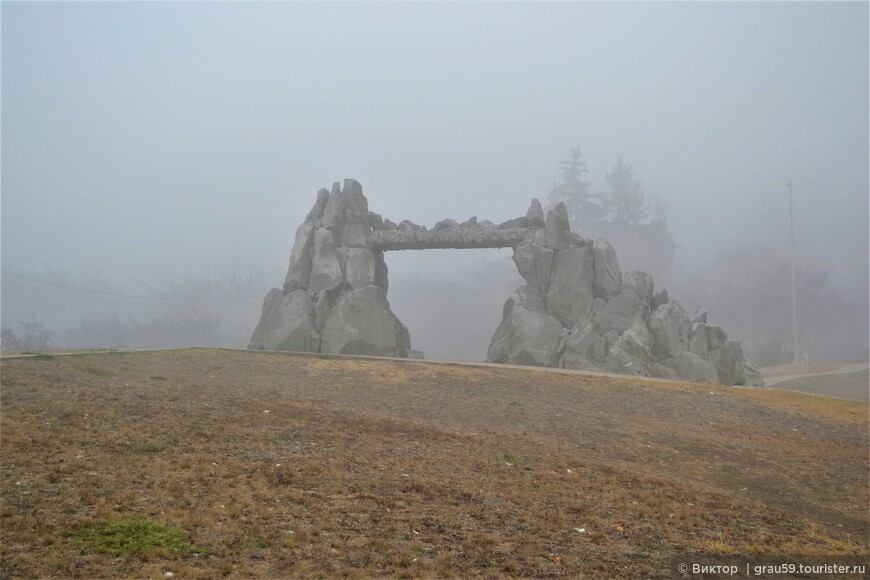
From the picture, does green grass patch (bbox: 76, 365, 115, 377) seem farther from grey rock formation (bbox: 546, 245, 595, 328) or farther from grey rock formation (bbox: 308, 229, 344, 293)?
grey rock formation (bbox: 546, 245, 595, 328)

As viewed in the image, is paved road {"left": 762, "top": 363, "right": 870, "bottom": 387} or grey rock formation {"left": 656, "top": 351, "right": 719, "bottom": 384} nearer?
grey rock formation {"left": 656, "top": 351, "right": 719, "bottom": 384}

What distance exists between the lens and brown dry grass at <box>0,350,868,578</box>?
548 centimetres

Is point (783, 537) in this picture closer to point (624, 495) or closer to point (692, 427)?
point (624, 495)

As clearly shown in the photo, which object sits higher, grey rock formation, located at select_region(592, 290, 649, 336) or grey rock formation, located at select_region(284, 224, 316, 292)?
grey rock formation, located at select_region(284, 224, 316, 292)

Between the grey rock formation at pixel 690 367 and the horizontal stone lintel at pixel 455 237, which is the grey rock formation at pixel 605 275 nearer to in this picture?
the horizontal stone lintel at pixel 455 237

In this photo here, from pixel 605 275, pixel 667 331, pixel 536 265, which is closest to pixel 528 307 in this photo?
pixel 536 265

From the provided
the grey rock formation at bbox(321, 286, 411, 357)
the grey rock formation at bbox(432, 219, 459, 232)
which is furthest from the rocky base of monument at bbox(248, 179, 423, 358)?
the grey rock formation at bbox(432, 219, 459, 232)

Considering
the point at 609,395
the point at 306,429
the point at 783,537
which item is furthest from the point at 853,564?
the point at 609,395

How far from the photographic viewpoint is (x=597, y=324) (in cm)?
2814

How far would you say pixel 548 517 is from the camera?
22.4 ft

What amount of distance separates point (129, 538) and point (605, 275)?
2674 cm

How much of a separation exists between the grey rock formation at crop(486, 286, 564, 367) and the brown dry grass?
11.7 metres

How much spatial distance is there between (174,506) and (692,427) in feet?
37.0

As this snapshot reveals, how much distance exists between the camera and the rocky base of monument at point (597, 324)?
2644cm
